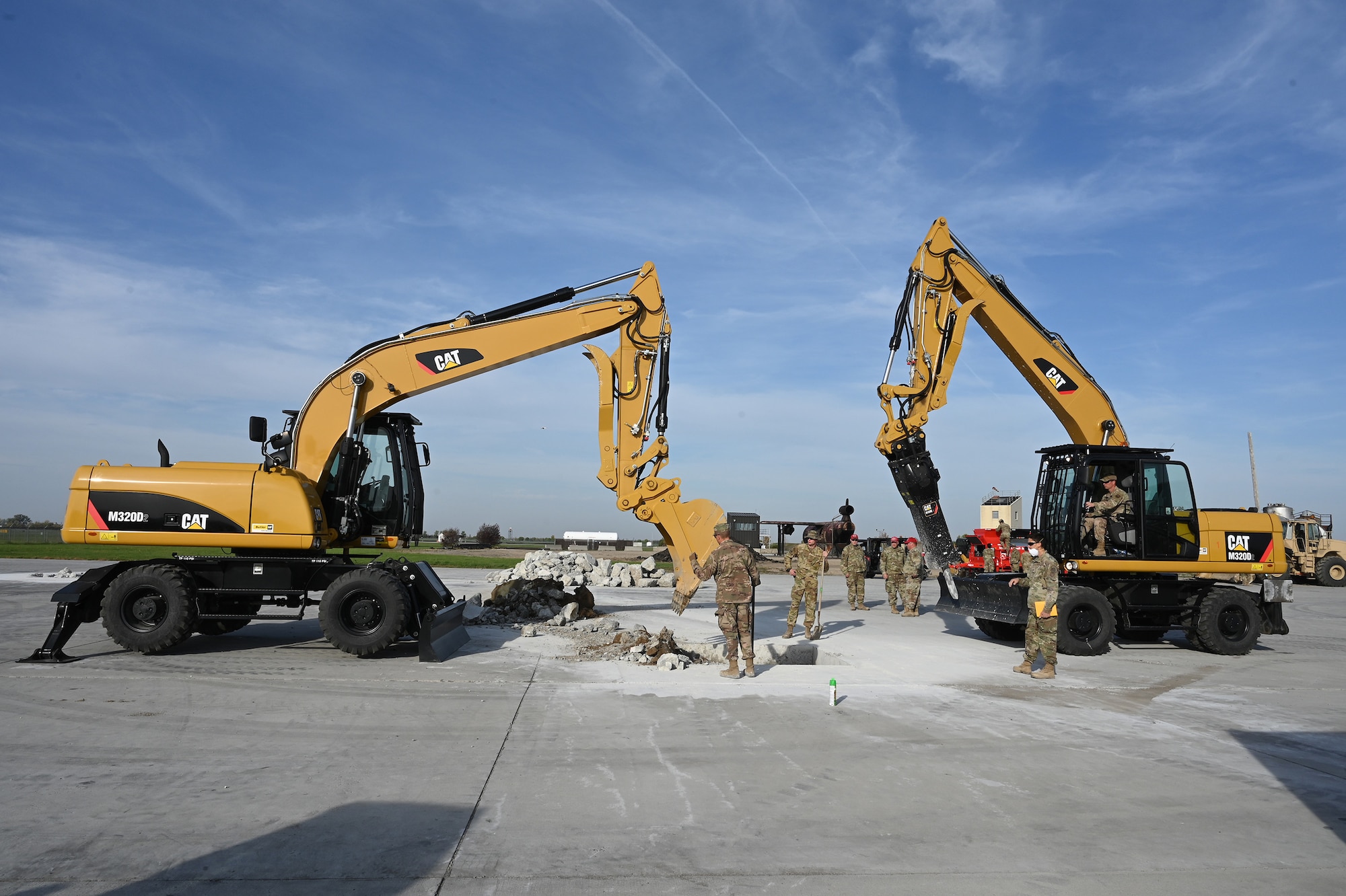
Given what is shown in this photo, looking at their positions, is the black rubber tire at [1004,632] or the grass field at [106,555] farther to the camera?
the grass field at [106,555]

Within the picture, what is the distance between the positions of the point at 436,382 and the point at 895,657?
780 cm

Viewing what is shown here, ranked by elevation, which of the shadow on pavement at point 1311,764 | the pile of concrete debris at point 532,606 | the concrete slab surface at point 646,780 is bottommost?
the shadow on pavement at point 1311,764

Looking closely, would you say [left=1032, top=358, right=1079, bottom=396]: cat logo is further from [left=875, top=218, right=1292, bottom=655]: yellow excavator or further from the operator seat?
the operator seat

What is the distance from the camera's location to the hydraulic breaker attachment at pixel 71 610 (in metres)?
9.90

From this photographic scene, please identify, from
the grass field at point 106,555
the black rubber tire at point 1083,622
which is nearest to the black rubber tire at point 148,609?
the black rubber tire at point 1083,622

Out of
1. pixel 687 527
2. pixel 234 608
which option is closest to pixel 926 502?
pixel 687 527

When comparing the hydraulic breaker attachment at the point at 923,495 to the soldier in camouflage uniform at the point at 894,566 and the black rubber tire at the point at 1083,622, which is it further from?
the soldier in camouflage uniform at the point at 894,566

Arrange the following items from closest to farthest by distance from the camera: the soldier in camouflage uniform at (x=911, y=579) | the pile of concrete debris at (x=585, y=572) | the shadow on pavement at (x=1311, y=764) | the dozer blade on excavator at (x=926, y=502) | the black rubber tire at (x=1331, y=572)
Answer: the shadow on pavement at (x=1311, y=764)
the dozer blade on excavator at (x=926, y=502)
the soldier in camouflage uniform at (x=911, y=579)
the pile of concrete debris at (x=585, y=572)
the black rubber tire at (x=1331, y=572)

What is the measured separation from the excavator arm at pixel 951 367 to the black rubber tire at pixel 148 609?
1172 centimetres

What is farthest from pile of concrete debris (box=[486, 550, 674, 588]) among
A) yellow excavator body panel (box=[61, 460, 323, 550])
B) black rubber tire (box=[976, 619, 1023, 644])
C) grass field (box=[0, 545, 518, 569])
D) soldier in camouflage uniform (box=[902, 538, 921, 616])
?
yellow excavator body panel (box=[61, 460, 323, 550])

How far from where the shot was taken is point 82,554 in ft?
125

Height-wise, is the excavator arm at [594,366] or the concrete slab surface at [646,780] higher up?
the excavator arm at [594,366]

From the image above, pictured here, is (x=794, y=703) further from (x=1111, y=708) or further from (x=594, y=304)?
(x=594, y=304)

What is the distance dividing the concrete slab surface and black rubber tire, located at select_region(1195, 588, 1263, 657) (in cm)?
248
